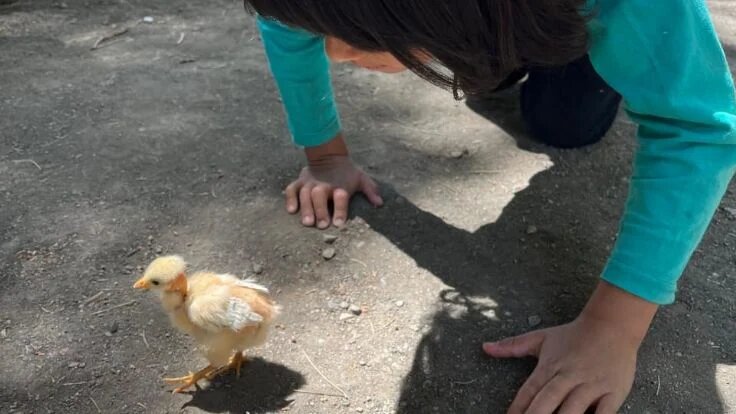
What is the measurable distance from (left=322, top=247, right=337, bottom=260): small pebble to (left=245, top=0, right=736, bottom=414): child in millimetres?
453

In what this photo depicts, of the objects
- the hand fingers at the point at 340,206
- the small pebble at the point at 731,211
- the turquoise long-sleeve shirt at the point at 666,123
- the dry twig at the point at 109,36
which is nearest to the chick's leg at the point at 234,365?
the hand fingers at the point at 340,206

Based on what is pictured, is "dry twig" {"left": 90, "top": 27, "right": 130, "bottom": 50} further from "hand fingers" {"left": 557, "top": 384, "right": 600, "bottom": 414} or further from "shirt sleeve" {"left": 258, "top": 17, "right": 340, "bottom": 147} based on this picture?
"hand fingers" {"left": 557, "top": 384, "right": 600, "bottom": 414}

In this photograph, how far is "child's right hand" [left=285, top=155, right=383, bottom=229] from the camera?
182cm

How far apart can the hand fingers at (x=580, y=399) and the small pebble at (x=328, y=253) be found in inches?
26.3

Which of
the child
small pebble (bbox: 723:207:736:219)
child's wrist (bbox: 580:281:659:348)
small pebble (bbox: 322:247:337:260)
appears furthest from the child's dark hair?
small pebble (bbox: 723:207:736:219)

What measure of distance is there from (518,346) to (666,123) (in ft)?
1.72

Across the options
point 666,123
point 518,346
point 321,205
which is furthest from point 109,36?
point 666,123

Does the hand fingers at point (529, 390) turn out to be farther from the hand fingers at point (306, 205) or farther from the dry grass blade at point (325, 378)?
the hand fingers at point (306, 205)

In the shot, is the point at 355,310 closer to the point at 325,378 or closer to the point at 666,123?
the point at 325,378

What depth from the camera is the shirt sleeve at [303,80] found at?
1.70 m

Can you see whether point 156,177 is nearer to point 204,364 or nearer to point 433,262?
point 204,364

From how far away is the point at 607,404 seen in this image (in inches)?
51.5

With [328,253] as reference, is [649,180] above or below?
above

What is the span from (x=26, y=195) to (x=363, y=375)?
1063 mm
